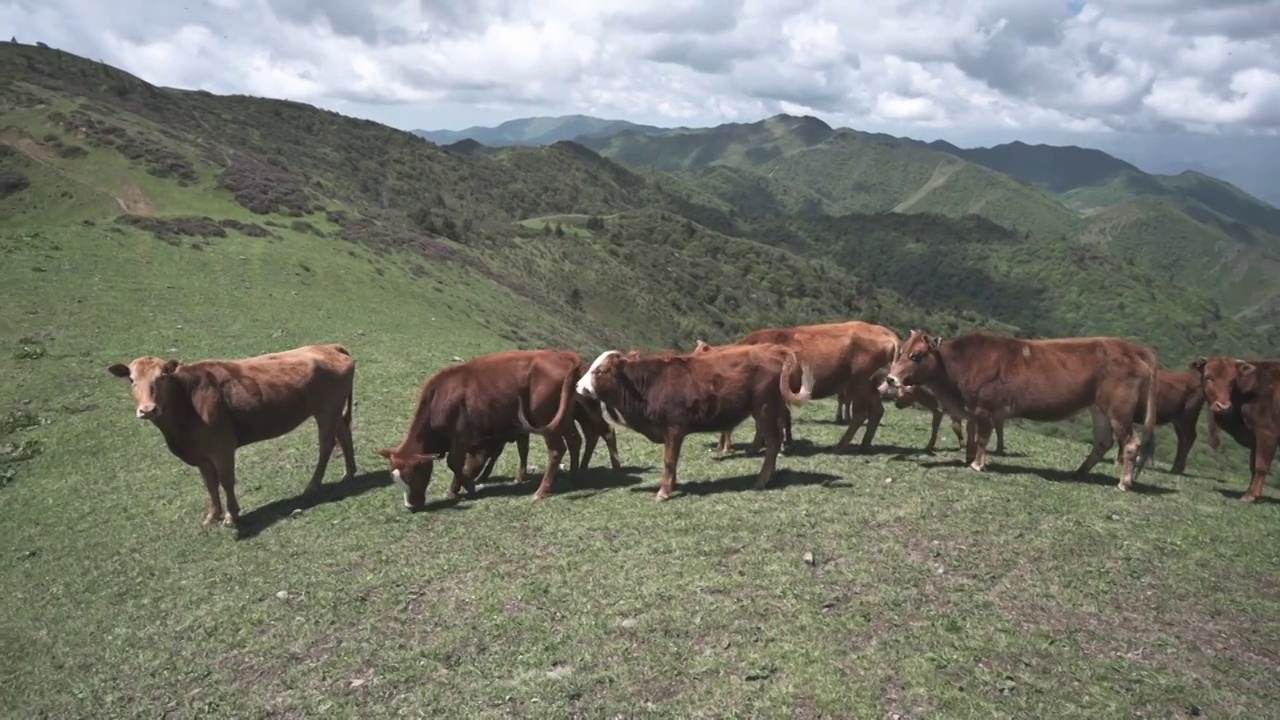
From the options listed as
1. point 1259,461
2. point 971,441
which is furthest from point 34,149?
point 1259,461

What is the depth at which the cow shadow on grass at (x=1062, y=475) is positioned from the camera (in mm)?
12570

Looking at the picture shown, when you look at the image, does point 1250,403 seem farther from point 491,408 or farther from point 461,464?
point 461,464

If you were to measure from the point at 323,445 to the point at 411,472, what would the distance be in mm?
2592

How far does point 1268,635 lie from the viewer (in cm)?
801

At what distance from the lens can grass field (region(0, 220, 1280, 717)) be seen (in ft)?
23.5

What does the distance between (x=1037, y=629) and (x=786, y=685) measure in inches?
106

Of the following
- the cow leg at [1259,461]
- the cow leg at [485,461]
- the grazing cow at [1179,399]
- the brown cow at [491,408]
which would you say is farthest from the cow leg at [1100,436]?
the cow leg at [485,461]

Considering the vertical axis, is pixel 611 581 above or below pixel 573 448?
below

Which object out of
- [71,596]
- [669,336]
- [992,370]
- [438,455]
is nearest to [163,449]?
[71,596]

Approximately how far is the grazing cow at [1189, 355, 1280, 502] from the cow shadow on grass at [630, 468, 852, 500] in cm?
612

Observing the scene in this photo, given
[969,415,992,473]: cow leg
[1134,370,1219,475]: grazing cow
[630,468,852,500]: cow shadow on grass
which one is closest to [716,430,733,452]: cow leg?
[630,468,852,500]: cow shadow on grass

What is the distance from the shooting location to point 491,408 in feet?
39.9

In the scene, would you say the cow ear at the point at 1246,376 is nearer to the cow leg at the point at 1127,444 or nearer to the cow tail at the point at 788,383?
the cow leg at the point at 1127,444

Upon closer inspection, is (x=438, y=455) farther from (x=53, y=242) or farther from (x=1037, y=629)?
(x=53, y=242)
